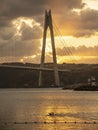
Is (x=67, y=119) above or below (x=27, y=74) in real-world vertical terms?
below

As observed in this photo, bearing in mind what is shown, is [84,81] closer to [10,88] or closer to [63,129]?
[10,88]

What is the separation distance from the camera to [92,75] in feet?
374

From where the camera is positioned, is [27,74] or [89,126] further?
[27,74]

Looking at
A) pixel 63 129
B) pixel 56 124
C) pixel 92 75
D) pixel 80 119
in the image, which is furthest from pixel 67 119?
pixel 92 75

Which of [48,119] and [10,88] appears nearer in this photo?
[48,119]

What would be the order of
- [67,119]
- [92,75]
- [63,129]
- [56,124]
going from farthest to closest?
1. [92,75]
2. [67,119]
3. [56,124]
4. [63,129]

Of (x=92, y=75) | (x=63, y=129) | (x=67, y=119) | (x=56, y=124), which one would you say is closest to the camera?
(x=63, y=129)

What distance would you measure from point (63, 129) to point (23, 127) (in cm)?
265

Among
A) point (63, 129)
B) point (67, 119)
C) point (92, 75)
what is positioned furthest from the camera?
point (92, 75)

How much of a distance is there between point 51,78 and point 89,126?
274 feet

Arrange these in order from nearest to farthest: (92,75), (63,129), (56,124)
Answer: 1. (63,129)
2. (56,124)
3. (92,75)

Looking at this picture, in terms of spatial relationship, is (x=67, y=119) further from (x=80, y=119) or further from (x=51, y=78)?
(x=51, y=78)

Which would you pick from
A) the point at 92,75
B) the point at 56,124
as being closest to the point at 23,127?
the point at 56,124

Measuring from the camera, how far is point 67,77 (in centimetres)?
11862
